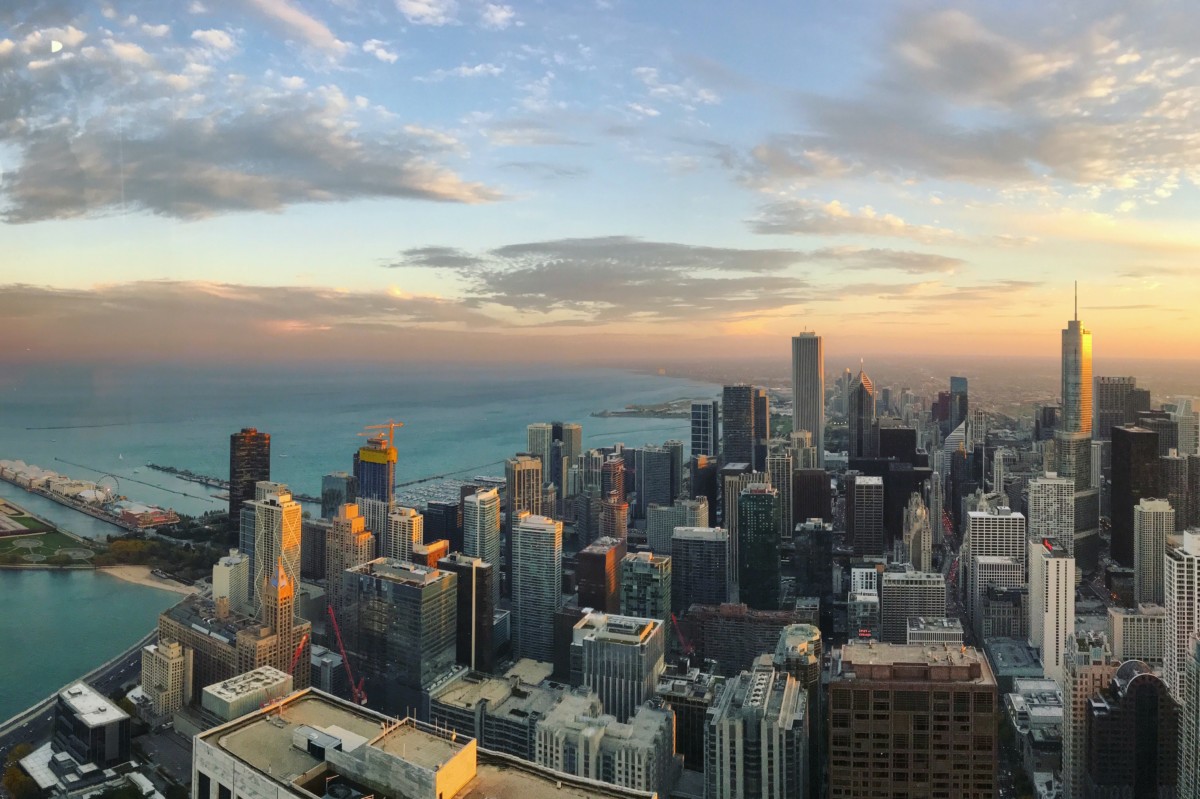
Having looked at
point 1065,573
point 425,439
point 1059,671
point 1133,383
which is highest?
point 1133,383

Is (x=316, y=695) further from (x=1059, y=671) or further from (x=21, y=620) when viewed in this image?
(x=1059, y=671)

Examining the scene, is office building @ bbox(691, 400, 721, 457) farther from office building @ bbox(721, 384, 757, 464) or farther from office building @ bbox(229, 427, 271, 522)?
office building @ bbox(229, 427, 271, 522)

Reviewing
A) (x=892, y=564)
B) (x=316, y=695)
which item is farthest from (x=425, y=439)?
(x=316, y=695)

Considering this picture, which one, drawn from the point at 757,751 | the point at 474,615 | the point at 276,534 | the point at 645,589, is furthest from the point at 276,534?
the point at 757,751

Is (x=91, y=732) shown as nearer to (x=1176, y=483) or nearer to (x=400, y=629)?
(x=400, y=629)

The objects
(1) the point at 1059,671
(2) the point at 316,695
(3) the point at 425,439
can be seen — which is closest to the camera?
(2) the point at 316,695

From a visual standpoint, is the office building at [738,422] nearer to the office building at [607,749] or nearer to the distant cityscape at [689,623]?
the distant cityscape at [689,623]
